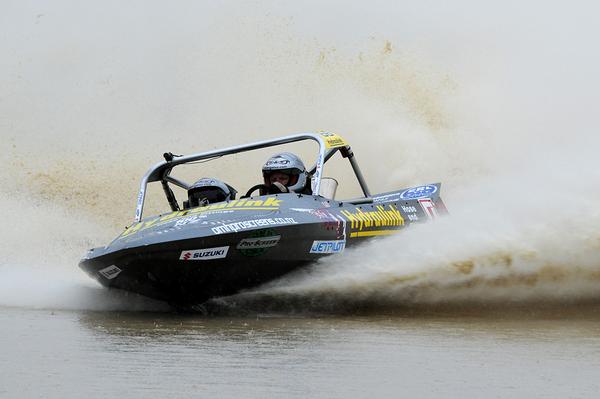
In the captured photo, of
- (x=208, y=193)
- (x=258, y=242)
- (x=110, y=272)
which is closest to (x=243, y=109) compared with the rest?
(x=208, y=193)

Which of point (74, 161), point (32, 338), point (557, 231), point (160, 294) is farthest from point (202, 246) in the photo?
point (74, 161)

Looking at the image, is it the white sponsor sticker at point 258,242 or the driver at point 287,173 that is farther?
the driver at point 287,173

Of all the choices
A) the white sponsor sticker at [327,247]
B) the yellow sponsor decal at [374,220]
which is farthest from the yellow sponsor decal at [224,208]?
the yellow sponsor decal at [374,220]

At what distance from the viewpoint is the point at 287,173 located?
11.5 metres

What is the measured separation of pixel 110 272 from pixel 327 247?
215cm

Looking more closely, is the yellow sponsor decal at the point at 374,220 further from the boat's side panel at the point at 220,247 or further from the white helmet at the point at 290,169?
the white helmet at the point at 290,169

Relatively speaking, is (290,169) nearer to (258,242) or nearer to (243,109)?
(258,242)

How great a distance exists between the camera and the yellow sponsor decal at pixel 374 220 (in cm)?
1093

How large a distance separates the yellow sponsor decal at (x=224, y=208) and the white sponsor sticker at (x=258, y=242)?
416 millimetres

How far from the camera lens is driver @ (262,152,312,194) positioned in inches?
451

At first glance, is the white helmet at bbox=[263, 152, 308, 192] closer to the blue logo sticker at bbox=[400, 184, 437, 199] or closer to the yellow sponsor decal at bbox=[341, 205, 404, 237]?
the yellow sponsor decal at bbox=[341, 205, 404, 237]

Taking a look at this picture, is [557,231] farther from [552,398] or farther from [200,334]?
[552,398]

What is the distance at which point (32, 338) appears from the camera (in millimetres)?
7805

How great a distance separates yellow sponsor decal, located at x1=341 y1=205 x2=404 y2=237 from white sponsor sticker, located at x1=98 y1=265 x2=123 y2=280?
8.22ft
